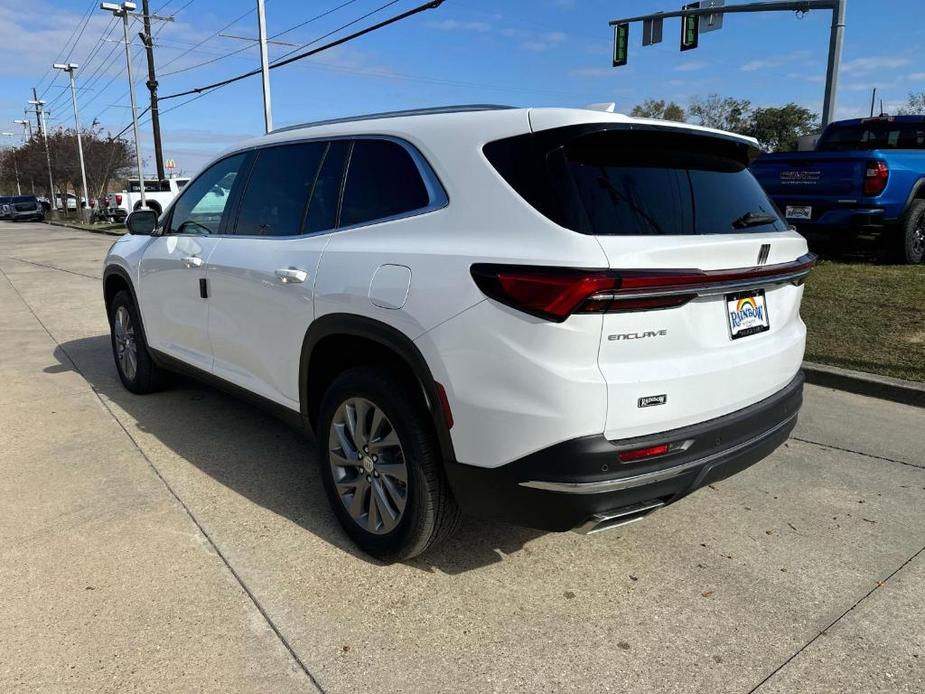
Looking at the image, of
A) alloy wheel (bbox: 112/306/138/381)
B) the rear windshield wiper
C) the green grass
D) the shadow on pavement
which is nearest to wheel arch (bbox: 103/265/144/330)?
alloy wheel (bbox: 112/306/138/381)

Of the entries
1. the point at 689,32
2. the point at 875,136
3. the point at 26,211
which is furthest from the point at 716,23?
the point at 26,211

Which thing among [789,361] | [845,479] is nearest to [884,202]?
[845,479]

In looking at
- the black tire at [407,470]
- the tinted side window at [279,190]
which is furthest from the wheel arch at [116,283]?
the black tire at [407,470]

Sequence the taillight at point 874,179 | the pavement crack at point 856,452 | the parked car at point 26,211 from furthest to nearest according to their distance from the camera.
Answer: the parked car at point 26,211, the taillight at point 874,179, the pavement crack at point 856,452

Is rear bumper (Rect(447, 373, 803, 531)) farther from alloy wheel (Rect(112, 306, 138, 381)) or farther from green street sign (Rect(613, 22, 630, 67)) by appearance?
green street sign (Rect(613, 22, 630, 67))

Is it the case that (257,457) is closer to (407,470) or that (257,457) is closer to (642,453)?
(407,470)

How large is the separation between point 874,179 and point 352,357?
25.0ft

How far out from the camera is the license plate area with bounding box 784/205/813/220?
870 centimetres

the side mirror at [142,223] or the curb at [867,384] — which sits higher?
the side mirror at [142,223]

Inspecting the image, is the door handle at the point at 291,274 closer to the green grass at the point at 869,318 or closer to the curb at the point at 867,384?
the curb at the point at 867,384

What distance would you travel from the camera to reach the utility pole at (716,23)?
52.4 ft

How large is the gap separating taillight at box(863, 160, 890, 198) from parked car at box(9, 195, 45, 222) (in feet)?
190

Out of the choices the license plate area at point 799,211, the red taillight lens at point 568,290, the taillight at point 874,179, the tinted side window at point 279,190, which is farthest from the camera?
the license plate area at point 799,211

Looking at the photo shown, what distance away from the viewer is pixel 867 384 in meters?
5.38
